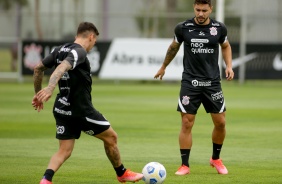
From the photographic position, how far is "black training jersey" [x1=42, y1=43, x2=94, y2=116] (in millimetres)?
9484

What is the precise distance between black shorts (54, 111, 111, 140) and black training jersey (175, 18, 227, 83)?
2.11 metres

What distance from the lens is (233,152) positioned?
13695 millimetres

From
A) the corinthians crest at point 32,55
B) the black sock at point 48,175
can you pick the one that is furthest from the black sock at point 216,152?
the corinthians crest at point 32,55

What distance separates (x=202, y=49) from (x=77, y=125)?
2483 mm

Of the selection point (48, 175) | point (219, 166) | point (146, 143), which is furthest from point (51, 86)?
point (146, 143)

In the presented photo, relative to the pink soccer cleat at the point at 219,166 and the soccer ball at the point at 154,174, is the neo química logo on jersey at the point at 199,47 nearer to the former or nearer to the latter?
the pink soccer cleat at the point at 219,166

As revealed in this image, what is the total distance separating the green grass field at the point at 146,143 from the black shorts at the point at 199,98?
2.92 feet

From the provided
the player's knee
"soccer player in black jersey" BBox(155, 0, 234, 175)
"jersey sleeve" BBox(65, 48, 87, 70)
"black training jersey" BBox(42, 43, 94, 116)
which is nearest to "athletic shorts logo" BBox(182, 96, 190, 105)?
"soccer player in black jersey" BBox(155, 0, 234, 175)

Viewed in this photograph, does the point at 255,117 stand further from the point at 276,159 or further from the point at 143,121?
the point at 276,159

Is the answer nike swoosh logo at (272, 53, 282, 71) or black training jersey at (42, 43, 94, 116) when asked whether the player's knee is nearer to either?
black training jersey at (42, 43, 94, 116)

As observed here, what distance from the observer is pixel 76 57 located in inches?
364

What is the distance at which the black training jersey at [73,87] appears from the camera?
31.1 ft

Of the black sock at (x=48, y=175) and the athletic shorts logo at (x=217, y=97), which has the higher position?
the athletic shorts logo at (x=217, y=97)

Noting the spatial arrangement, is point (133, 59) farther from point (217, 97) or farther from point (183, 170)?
point (183, 170)
